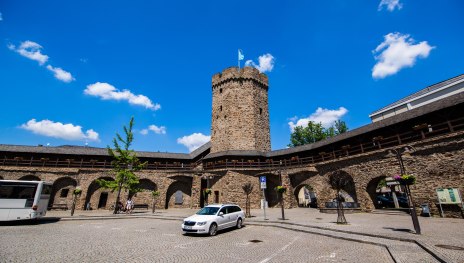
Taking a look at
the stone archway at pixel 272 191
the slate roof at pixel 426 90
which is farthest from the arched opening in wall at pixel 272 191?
the slate roof at pixel 426 90

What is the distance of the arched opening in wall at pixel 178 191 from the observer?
29281mm

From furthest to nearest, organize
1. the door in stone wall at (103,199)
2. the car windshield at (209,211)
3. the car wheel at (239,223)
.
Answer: the door in stone wall at (103,199) < the car wheel at (239,223) < the car windshield at (209,211)

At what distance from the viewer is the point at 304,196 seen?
3972 centimetres

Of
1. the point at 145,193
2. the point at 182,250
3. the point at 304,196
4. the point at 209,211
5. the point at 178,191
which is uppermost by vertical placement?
the point at 178,191

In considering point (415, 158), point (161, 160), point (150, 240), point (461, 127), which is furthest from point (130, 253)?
point (161, 160)

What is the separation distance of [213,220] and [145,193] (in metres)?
21.3

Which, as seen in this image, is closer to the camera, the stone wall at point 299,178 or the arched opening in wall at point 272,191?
the stone wall at point 299,178

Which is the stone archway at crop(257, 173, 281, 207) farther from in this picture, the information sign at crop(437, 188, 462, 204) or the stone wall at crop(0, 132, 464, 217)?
the information sign at crop(437, 188, 462, 204)

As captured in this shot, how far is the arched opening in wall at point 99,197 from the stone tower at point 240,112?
14745 mm

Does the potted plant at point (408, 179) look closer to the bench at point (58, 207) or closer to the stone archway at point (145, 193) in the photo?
the stone archway at point (145, 193)

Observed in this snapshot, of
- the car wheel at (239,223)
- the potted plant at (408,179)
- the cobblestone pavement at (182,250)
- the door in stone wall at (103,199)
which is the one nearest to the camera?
the cobblestone pavement at (182,250)

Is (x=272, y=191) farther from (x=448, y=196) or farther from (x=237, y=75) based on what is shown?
(x=237, y=75)

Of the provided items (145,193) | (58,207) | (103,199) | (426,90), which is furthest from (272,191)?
(426,90)

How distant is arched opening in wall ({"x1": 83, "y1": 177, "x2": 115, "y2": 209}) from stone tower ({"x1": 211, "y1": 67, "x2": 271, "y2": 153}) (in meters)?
14.7
